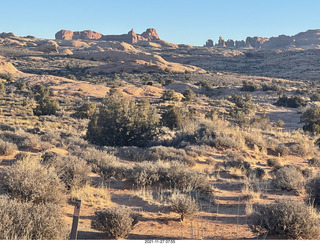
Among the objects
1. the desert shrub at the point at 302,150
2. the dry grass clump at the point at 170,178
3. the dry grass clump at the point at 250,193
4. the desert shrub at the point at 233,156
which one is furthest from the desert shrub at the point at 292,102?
the dry grass clump at the point at 170,178

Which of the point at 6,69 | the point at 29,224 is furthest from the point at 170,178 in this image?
the point at 6,69

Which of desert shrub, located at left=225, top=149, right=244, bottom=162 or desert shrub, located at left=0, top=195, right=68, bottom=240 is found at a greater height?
desert shrub, located at left=0, top=195, right=68, bottom=240

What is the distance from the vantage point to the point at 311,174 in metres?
10.4

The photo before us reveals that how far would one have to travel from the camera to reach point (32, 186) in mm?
5602

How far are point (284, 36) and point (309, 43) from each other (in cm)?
2053

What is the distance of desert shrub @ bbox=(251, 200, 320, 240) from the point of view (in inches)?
187

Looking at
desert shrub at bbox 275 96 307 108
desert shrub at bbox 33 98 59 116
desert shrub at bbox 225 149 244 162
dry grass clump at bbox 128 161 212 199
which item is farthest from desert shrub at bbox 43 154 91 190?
desert shrub at bbox 275 96 307 108

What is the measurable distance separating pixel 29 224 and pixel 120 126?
11.1 meters

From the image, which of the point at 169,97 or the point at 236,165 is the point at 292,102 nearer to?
the point at 169,97

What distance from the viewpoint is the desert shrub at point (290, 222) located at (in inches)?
187

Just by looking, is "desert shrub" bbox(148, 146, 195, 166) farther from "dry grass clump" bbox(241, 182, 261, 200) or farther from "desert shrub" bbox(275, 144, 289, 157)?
"desert shrub" bbox(275, 144, 289, 157)

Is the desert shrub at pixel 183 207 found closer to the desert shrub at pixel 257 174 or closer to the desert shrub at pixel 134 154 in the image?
the desert shrub at pixel 257 174

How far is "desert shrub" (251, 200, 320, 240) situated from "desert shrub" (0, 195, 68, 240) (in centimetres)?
362
